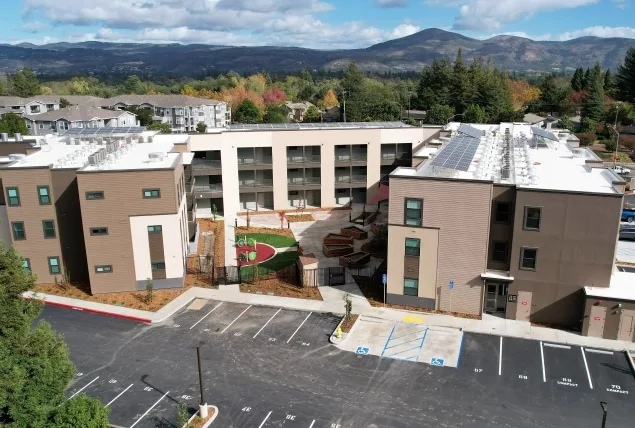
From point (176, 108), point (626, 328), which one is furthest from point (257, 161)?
point (176, 108)

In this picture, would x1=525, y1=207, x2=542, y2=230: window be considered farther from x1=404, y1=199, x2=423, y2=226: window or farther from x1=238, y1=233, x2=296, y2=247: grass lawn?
x1=238, y1=233, x2=296, y2=247: grass lawn

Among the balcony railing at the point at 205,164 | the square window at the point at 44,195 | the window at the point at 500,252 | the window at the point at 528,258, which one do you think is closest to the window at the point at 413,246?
the window at the point at 500,252

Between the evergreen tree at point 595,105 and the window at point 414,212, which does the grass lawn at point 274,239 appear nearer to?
the window at point 414,212

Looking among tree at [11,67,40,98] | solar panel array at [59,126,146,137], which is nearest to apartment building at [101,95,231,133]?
tree at [11,67,40,98]

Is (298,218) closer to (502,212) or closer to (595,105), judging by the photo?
(502,212)

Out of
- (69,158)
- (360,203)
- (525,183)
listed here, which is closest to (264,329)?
(525,183)
